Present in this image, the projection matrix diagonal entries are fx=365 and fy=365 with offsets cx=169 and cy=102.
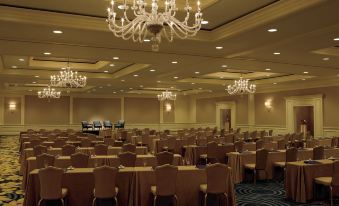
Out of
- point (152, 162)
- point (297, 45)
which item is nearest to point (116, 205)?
point (152, 162)

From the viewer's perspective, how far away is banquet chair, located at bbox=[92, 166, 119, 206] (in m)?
5.38

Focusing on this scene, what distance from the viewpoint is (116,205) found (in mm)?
5629

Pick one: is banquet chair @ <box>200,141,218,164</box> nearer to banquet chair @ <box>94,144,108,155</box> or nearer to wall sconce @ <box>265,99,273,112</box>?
banquet chair @ <box>94,144,108,155</box>

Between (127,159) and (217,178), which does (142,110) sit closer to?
(127,159)

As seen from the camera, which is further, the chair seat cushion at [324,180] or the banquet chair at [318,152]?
the banquet chair at [318,152]

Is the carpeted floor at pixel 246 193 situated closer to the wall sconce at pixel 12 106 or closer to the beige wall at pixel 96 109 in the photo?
the wall sconce at pixel 12 106

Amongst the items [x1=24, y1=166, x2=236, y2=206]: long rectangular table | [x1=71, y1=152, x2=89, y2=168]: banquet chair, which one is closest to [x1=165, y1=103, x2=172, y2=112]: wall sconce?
[x1=71, y1=152, x2=89, y2=168]: banquet chair

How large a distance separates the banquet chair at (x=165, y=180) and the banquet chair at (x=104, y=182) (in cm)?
64

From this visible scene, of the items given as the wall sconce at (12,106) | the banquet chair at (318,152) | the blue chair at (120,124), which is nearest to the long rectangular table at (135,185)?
the banquet chair at (318,152)

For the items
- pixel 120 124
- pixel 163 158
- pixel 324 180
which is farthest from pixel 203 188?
pixel 120 124

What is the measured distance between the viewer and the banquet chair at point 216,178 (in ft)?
17.9

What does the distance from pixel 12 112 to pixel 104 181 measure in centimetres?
2301

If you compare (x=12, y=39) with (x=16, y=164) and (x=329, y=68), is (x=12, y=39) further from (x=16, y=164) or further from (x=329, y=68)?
(x=329, y=68)

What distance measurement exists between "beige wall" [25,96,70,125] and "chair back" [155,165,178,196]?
906 inches
